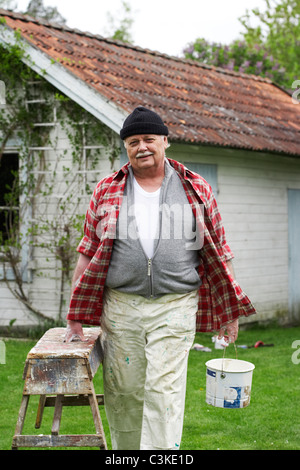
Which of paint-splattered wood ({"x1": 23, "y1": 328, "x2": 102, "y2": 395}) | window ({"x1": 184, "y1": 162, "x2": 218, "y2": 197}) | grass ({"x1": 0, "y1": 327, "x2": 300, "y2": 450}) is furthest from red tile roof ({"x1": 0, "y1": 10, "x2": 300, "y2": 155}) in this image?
paint-splattered wood ({"x1": 23, "y1": 328, "x2": 102, "y2": 395})

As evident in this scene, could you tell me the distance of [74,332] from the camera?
4.67 meters

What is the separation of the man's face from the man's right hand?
43.7 inches

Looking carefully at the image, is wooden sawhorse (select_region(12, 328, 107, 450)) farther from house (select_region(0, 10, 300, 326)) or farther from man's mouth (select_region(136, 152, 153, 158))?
house (select_region(0, 10, 300, 326))

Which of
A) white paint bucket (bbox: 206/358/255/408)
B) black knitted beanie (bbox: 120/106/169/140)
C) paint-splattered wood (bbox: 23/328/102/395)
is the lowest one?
white paint bucket (bbox: 206/358/255/408)

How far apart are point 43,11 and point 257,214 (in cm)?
2481

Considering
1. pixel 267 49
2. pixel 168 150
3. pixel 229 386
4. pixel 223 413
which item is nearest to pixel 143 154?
pixel 229 386

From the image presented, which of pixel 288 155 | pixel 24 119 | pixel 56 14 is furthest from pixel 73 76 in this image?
pixel 56 14

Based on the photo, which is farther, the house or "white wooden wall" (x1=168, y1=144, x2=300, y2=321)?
"white wooden wall" (x1=168, y1=144, x2=300, y2=321)

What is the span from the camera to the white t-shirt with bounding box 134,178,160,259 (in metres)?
4.48

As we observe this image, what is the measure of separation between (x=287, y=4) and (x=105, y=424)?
25.2 m

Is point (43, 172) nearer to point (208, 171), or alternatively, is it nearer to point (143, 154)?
point (208, 171)

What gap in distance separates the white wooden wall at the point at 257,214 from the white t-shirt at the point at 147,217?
5.45 metres

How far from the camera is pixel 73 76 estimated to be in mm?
9148

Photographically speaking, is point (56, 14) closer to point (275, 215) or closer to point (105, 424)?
point (275, 215)
